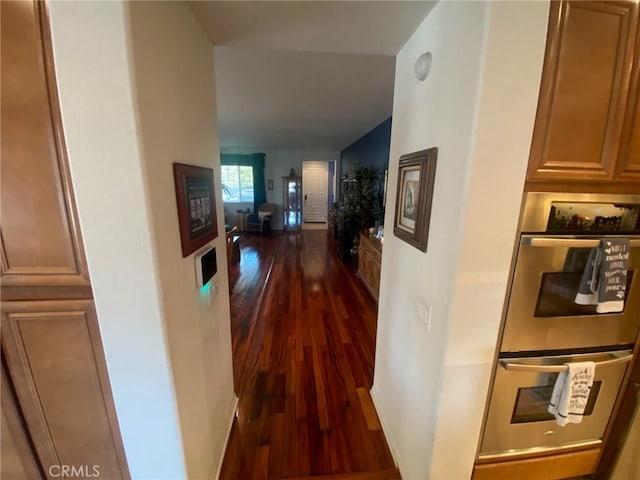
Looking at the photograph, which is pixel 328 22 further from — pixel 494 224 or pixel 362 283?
pixel 362 283

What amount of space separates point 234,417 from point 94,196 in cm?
166

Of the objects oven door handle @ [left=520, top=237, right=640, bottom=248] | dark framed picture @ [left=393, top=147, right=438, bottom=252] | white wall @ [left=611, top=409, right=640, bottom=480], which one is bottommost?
white wall @ [left=611, top=409, right=640, bottom=480]

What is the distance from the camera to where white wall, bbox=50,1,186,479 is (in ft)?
2.33

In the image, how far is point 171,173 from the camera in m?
0.94

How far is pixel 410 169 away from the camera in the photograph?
1.32 m

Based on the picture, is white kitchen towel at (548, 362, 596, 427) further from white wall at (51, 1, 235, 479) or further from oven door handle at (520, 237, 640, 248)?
white wall at (51, 1, 235, 479)

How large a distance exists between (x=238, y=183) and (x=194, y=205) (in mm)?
7662

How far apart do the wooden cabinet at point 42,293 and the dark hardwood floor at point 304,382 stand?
0.79 metres

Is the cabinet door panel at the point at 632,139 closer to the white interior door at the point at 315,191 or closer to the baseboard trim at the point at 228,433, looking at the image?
the baseboard trim at the point at 228,433

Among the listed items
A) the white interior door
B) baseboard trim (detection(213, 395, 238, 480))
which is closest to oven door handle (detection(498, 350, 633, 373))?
baseboard trim (detection(213, 395, 238, 480))

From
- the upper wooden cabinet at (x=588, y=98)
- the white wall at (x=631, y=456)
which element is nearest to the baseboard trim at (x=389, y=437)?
the white wall at (x=631, y=456)

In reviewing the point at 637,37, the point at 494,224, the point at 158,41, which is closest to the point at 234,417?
the point at 494,224

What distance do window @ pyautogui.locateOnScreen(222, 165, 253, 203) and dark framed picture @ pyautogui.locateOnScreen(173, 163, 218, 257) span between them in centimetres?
732

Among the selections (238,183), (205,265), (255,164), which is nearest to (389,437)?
(205,265)
